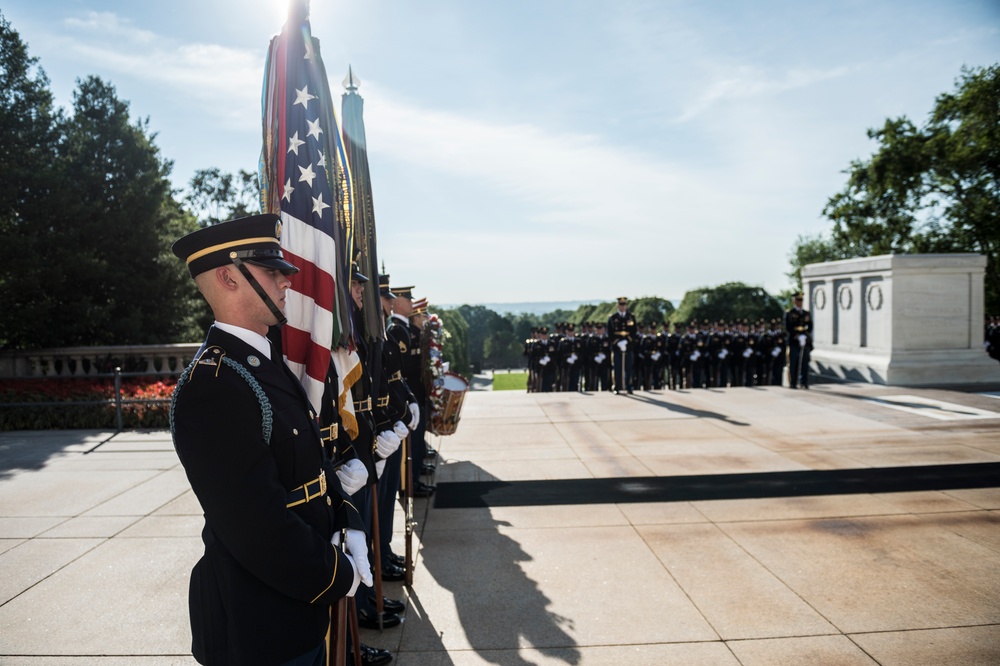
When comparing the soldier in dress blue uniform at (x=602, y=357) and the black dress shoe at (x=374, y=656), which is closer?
the black dress shoe at (x=374, y=656)

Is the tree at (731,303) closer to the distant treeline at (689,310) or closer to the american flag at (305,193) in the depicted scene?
the distant treeline at (689,310)

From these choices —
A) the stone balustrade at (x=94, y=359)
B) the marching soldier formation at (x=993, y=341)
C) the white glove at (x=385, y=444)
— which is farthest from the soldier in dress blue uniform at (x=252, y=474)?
the marching soldier formation at (x=993, y=341)

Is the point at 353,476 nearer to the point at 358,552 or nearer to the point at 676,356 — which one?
the point at 358,552

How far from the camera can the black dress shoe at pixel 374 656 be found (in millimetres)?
3357

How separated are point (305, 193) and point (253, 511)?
1.93 m

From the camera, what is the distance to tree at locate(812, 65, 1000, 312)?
924 inches

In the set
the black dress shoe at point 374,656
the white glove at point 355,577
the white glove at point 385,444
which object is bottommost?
the black dress shoe at point 374,656

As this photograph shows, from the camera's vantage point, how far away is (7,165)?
47.6 ft

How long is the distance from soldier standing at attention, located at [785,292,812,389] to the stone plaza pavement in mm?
4969

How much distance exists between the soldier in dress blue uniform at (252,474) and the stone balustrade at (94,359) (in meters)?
10.8

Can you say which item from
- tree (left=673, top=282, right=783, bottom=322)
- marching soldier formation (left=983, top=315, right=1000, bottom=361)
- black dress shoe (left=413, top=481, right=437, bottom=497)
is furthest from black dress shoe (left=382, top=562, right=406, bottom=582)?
tree (left=673, top=282, right=783, bottom=322)

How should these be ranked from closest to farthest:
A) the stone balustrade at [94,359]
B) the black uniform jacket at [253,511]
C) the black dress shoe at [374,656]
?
the black uniform jacket at [253,511]
the black dress shoe at [374,656]
the stone balustrade at [94,359]

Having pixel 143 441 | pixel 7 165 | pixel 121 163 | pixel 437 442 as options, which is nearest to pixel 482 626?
pixel 437 442

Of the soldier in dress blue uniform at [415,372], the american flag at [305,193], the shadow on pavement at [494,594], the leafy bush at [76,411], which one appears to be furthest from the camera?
the leafy bush at [76,411]
